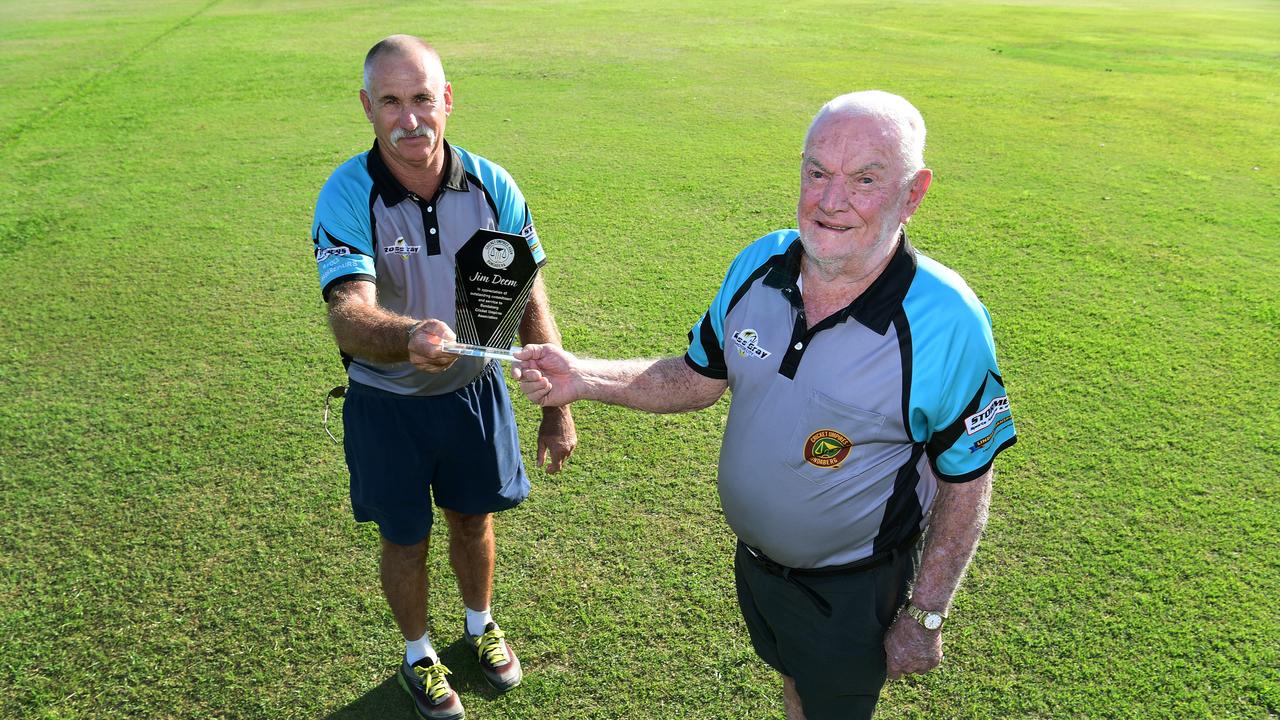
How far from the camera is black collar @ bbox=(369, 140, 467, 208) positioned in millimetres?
3086

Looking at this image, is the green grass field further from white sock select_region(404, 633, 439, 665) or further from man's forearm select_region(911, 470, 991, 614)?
man's forearm select_region(911, 470, 991, 614)

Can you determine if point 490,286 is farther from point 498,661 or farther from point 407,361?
point 498,661

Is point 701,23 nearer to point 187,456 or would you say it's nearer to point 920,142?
point 187,456

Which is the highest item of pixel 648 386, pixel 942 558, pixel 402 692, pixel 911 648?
pixel 648 386

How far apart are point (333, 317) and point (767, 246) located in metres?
1.43

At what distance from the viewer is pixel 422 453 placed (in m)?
3.24

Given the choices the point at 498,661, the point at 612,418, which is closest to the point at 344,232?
the point at 498,661

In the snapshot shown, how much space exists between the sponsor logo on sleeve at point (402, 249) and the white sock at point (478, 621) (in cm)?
148

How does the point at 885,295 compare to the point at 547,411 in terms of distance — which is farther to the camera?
the point at 547,411

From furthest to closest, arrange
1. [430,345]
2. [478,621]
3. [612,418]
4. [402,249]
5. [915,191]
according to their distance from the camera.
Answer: [612,418], [478,621], [402,249], [430,345], [915,191]

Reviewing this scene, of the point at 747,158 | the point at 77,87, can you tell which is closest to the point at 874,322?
the point at 747,158

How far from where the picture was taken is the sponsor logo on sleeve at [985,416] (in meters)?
2.28

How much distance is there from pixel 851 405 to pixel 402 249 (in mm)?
1677

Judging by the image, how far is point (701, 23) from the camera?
20531 mm
